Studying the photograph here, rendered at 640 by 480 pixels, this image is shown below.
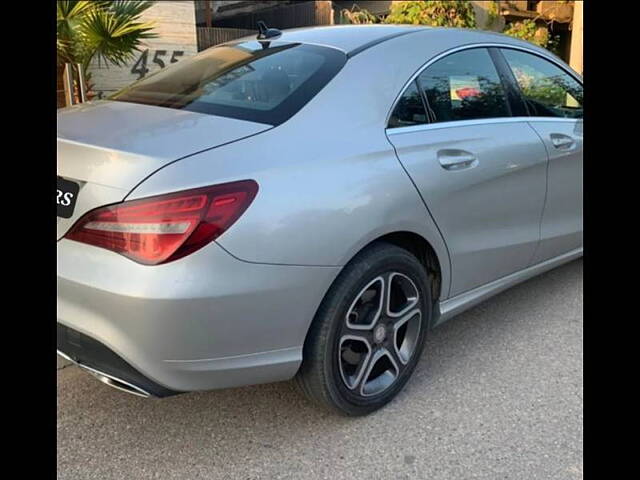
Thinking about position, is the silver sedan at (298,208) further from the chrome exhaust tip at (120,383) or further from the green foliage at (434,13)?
the green foliage at (434,13)

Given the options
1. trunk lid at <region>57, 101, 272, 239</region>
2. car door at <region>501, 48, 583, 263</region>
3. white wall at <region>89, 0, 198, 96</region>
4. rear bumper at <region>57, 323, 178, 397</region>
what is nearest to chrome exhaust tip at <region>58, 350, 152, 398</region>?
rear bumper at <region>57, 323, 178, 397</region>

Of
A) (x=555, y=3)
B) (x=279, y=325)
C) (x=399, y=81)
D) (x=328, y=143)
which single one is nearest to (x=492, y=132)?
(x=399, y=81)

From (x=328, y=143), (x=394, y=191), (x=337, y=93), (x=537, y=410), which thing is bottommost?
(x=537, y=410)

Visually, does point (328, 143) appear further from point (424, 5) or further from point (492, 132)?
point (424, 5)

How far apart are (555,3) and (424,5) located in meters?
4.61

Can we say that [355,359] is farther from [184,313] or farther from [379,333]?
[184,313]

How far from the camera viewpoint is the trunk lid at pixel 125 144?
77.2 inches

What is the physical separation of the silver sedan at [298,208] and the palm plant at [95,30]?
3336 millimetres

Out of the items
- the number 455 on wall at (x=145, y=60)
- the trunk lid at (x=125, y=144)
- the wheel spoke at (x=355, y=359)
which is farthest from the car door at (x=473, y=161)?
the number 455 on wall at (x=145, y=60)

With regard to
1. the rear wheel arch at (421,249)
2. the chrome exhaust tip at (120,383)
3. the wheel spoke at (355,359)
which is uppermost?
the rear wheel arch at (421,249)

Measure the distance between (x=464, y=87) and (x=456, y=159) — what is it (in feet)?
1.65

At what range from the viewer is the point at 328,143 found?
88.9 inches

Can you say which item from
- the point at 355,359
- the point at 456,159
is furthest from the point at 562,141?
the point at 355,359

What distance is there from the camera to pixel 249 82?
2615 millimetres
